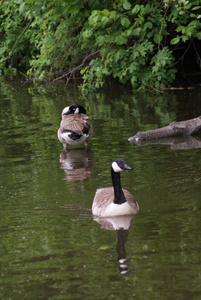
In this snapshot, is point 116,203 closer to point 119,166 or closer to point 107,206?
point 107,206

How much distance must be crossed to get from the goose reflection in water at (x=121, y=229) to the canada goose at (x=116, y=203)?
9cm

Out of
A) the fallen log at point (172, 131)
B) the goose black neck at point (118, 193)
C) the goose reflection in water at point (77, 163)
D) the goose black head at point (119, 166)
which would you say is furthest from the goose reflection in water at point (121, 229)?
the fallen log at point (172, 131)

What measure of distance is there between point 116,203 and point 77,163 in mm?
3595

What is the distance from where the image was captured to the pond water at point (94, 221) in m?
6.05

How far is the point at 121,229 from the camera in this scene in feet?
25.8

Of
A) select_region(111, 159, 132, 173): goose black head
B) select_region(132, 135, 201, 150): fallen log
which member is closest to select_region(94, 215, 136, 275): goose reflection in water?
select_region(111, 159, 132, 173): goose black head

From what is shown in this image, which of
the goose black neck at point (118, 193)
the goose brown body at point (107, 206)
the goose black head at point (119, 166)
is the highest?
the goose black head at point (119, 166)

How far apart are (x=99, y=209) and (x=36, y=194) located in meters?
1.37

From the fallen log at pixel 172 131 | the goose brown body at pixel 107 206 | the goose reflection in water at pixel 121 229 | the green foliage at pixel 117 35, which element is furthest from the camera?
the green foliage at pixel 117 35

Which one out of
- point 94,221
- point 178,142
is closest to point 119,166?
point 94,221

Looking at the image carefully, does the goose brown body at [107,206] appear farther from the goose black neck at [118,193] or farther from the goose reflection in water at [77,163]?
the goose reflection in water at [77,163]

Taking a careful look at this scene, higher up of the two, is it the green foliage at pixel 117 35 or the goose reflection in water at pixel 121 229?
the green foliage at pixel 117 35

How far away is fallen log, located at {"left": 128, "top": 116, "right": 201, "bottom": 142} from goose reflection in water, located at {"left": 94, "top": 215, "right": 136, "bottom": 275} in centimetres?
512

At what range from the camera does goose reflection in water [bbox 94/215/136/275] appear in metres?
6.51
